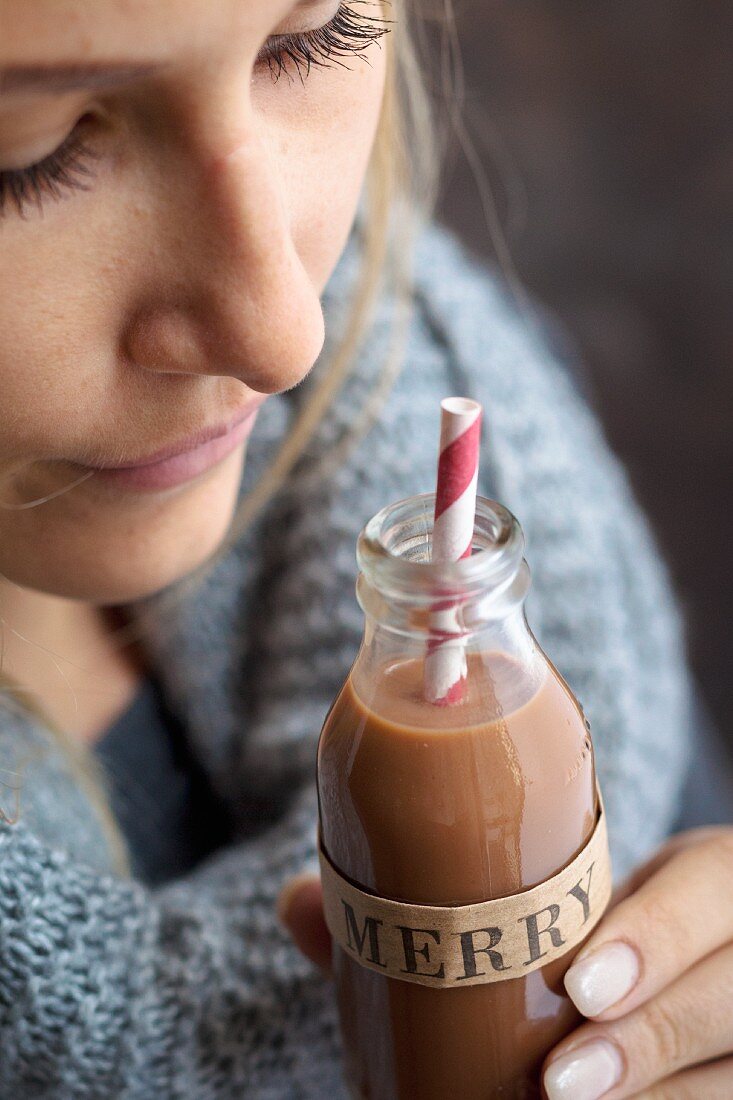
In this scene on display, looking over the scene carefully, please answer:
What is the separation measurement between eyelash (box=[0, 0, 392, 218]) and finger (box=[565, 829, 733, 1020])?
404mm

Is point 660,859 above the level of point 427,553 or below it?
below

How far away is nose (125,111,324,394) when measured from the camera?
529mm

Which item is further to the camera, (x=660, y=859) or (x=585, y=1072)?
(x=660, y=859)

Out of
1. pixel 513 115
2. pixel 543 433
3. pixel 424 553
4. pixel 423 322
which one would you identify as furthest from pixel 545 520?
pixel 513 115

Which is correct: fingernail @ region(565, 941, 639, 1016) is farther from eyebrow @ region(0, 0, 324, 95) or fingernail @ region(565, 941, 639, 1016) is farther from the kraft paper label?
eyebrow @ region(0, 0, 324, 95)

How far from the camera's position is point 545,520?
103 cm

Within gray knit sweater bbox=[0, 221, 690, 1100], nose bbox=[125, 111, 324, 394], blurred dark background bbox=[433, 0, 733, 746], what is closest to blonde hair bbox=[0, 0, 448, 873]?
gray knit sweater bbox=[0, 221, 690, 1100]

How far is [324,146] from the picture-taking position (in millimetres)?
623

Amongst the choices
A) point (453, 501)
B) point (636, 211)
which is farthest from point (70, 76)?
point (636, 211)

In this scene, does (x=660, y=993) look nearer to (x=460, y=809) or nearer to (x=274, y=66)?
(x=460, y=809)

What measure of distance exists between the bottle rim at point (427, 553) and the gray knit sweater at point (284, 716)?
1.02 feet

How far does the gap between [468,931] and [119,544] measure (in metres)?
0.29

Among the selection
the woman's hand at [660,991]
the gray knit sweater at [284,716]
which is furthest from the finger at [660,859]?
the gray knit sweater at [284,716]

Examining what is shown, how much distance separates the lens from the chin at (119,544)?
67 centimetres
